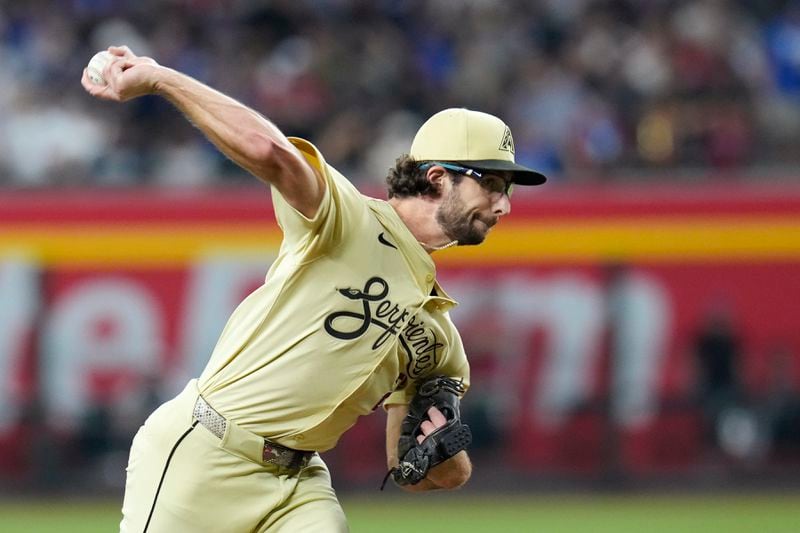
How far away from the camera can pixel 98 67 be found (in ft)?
14.8

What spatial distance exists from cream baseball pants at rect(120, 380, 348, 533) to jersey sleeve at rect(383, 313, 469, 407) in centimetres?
70

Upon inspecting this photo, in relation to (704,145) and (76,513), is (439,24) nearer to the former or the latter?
(704,145)

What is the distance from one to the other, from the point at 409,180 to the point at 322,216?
680mm

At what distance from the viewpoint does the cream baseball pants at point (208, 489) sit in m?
4.79

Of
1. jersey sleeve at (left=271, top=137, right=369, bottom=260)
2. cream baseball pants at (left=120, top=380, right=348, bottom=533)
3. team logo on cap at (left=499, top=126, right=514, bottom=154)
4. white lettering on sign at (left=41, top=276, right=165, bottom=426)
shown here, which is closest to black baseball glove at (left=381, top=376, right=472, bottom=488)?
cream baseball pants at (left=120, top=380, right=348, bottom=533)

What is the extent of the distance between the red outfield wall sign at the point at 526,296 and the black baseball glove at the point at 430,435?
23.0 feet

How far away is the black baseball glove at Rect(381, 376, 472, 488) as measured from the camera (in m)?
5.19

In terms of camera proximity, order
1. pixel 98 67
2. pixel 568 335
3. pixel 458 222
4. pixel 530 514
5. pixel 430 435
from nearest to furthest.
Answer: pixel 98 67
pixel 458 222
pixel 430 435
pixel 530 514
pixel 568 335

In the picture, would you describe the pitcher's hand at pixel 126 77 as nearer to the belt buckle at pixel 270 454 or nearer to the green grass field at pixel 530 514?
the belt buckle at pixel 270 454

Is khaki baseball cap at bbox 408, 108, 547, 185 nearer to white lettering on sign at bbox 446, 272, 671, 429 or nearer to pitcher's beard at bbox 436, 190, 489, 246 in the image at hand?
pitcher's beard at bbox 436, 190, 489, 246

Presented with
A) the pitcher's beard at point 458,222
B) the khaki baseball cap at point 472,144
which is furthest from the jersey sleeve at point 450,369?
the khaki baseball cap at point 472,144

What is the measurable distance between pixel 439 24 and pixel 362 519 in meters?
6.55

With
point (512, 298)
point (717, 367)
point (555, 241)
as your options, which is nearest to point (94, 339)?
point (512, 298)

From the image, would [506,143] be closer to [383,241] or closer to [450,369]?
[383,241]
